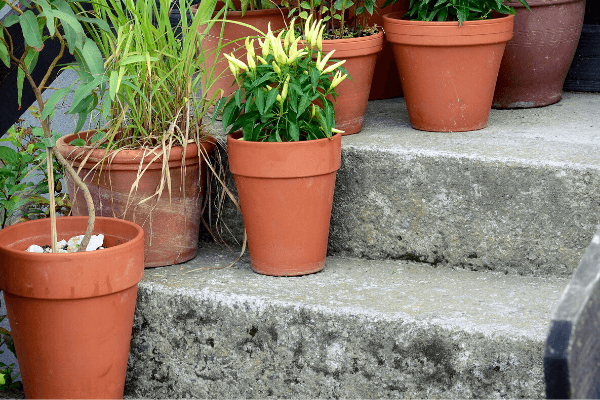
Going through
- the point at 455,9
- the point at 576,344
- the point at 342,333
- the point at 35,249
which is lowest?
the point at 342,333

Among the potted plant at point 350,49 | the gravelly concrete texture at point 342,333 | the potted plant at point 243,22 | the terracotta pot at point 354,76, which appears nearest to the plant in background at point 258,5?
the potted plant at point 243,22

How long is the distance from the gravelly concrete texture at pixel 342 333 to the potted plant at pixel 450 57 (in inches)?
20.1

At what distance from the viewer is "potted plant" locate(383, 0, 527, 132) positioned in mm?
1918

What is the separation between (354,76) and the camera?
1.95m

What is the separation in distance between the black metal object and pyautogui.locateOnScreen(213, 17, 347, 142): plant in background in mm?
1034

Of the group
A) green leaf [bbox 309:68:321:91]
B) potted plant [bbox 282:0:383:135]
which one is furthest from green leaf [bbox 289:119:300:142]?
potted plant [bbox 282:0:383:135]

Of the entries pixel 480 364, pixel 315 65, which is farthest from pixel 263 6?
pixel 480 364

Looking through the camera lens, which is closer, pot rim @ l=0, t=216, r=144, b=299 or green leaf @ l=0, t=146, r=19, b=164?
pot rim @ l=0, t=216, r=144, b=299

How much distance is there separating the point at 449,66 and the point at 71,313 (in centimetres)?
123

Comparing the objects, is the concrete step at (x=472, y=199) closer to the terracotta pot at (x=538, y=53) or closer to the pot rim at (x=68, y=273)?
the terracotta pot at (x=538, y=53)

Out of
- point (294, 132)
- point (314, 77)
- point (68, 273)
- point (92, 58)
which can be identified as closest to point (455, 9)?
point (314, 77)

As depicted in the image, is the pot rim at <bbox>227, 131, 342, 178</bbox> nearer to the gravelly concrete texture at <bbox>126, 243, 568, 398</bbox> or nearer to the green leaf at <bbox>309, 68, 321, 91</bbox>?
the green leaf at <bbox>309, 68, 321, 91</bbox>

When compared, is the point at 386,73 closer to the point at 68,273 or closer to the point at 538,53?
the point at 538,53

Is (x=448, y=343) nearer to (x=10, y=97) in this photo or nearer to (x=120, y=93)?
(x=120, y=93)
